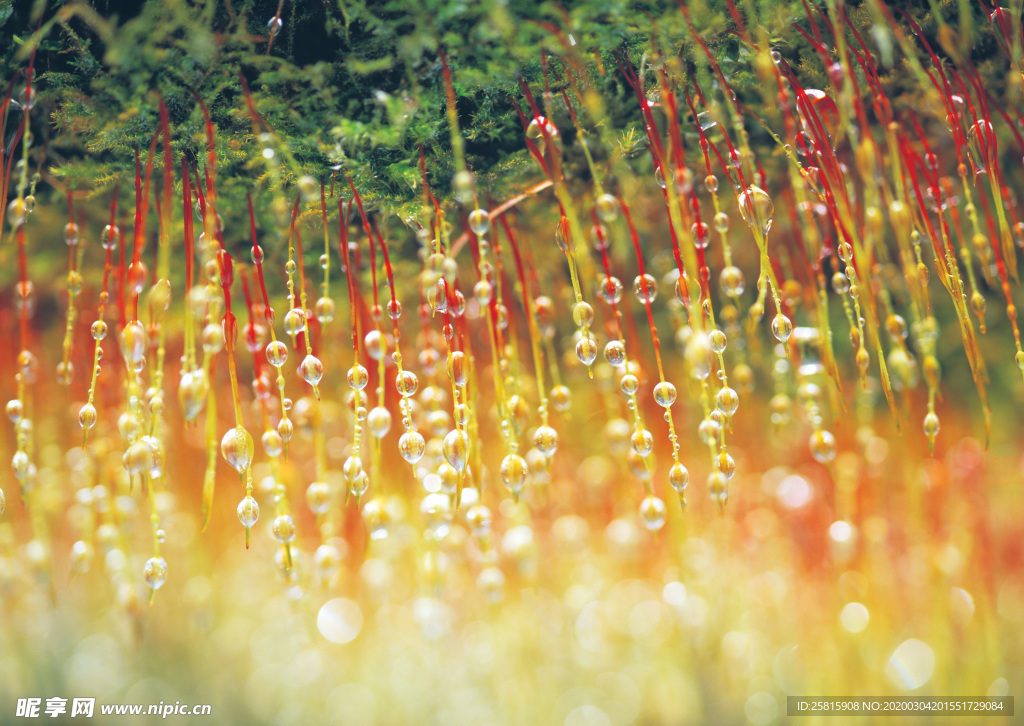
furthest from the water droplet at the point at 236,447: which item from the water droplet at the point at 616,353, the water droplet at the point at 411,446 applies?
the water droplet at the point at 616,353

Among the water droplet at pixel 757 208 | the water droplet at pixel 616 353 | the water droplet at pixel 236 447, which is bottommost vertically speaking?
the water droplet at pixel 236 447

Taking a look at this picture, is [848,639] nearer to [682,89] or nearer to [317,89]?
[682,89]

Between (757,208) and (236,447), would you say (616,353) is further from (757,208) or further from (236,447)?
(236,447)

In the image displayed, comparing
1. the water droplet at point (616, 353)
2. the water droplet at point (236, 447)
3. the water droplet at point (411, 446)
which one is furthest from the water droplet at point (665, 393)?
the water droplet at point (236, 447)

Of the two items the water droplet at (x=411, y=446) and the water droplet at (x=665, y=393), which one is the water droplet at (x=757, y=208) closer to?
the water droplet at (x=665, y=393)

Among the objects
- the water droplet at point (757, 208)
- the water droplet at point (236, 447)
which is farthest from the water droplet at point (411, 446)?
the water droplet at point (757, 208)

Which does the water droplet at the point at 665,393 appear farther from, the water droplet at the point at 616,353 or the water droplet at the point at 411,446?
the water droplet at the point at 411,446

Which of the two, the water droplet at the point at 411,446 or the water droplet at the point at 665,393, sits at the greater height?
the water droplet at the point at 665,393

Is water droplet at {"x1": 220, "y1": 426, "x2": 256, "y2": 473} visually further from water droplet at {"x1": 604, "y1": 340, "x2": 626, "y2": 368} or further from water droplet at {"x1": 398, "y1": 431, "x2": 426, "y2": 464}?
water droplet at {"x1": 604, "y1": 340, "x2": 626, "y2": 368}

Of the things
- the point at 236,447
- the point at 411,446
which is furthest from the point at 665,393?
the point at 236,447

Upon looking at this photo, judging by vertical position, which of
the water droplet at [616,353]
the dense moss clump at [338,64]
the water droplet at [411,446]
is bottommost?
the water droplet at [411,446]

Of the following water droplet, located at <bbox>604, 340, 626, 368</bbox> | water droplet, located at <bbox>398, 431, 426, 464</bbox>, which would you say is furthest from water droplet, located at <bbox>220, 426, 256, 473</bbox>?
water droplet, located at <bbox>604, 340, 626, 368</bbox>

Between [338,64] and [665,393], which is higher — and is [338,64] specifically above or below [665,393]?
above

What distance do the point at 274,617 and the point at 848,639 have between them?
1340 millimetres
